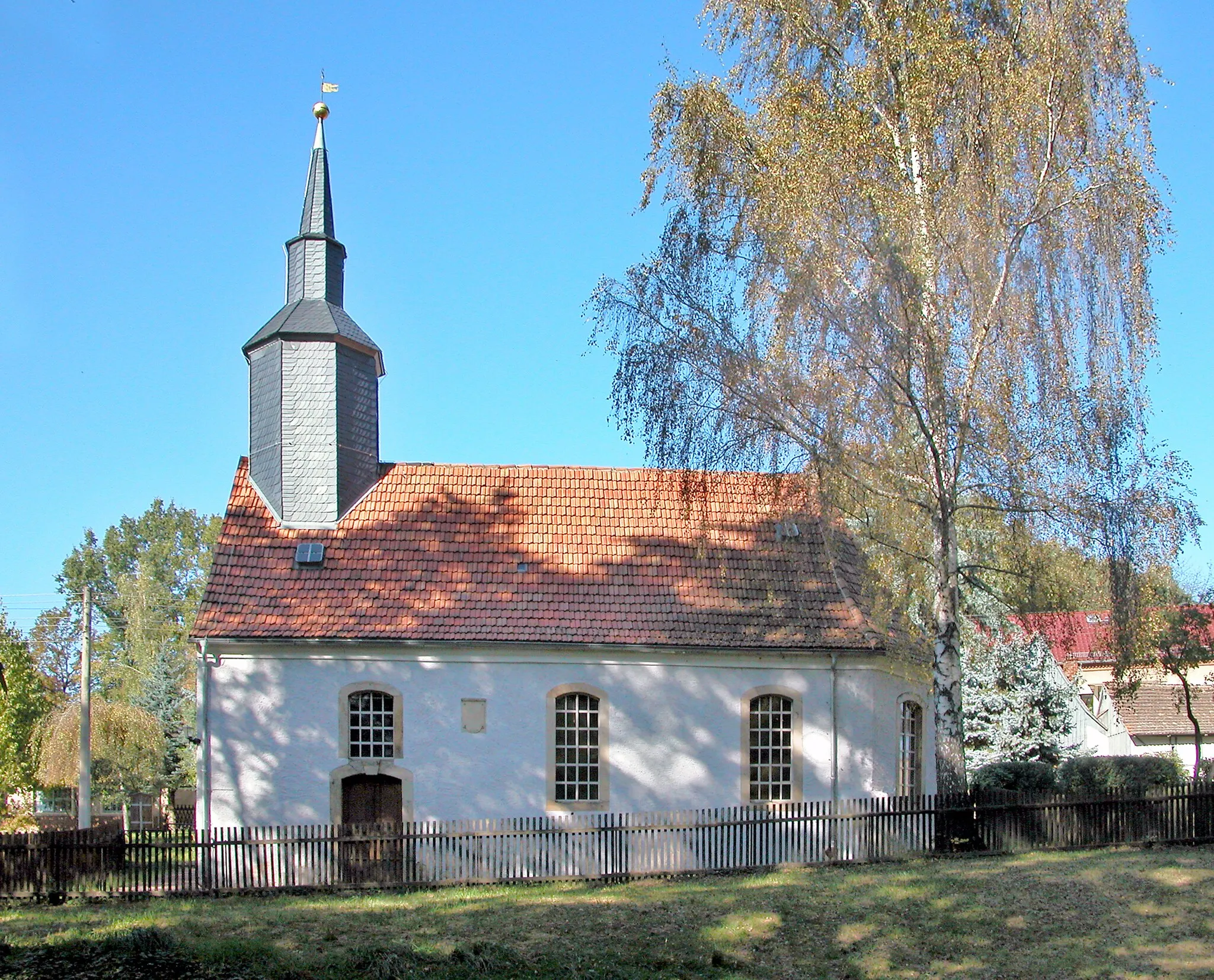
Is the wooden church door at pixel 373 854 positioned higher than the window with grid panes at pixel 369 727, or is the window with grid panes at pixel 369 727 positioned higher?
the window with grid panes at pixel 369 727

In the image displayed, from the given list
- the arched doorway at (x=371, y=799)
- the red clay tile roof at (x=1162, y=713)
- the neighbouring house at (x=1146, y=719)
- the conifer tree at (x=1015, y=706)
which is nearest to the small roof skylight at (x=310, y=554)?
the arched doorway at (x=371, y=799)

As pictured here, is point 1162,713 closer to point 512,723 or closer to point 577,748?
point 577,748

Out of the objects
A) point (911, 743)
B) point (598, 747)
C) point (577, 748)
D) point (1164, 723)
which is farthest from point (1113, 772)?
point (1164, 723)

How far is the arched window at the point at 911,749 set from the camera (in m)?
21.6

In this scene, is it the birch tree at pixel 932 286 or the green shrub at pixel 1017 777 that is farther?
the green shrub at pixel 1017 777

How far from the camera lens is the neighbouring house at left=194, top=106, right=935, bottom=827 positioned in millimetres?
19938

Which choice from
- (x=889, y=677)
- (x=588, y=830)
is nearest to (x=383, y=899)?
(x=588, y=830)

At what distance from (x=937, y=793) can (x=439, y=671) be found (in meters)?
8.12

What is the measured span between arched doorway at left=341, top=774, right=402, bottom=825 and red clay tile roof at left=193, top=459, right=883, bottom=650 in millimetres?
2357

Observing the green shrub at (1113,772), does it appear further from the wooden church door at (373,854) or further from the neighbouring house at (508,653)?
the wooden church door at (373,854)

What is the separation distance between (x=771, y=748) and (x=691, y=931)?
831cm

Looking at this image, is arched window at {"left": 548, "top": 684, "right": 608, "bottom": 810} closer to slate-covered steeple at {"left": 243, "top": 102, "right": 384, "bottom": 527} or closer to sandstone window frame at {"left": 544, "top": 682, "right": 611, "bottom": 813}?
sandstone window frame at {"left": 544, "top": 682, "right": 611, "bottom": 813}

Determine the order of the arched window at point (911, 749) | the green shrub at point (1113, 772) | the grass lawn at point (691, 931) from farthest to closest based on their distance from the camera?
the green shrub at point (1113, 772)
the arched window at point (911, 749)
the grass lawn at point (691, 931)

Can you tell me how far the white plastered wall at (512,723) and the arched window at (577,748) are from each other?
13 centimetres
